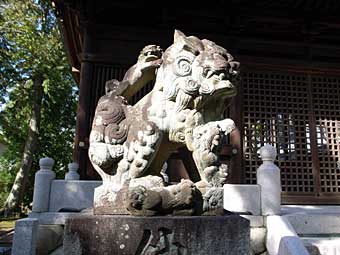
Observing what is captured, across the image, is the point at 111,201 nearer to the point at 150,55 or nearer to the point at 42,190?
the point at 150,55

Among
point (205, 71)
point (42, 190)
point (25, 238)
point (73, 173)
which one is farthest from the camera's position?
point (73, 173)

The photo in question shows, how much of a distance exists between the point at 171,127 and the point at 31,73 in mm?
14796

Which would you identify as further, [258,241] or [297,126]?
[297,126]

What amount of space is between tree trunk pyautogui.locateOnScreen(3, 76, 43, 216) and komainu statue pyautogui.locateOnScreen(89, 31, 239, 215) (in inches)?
575

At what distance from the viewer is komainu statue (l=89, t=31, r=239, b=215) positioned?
2477 millimetres

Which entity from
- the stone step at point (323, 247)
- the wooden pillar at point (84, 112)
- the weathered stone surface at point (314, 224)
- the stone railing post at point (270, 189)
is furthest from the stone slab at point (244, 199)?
the wooden pillar at point (84, 112)

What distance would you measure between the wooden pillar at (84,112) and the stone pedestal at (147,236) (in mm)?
3614

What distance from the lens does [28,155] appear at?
1584cm

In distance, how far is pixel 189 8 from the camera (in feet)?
21.9

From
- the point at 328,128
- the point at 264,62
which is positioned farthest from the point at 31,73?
the point at 328,128

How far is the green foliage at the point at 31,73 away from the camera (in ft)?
46.3

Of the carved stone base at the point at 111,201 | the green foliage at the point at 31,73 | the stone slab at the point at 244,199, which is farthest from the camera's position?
the green foliage at the point at 31,73

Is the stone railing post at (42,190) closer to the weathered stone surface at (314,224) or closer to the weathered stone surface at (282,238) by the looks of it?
the weathered stone surface at (282,238)

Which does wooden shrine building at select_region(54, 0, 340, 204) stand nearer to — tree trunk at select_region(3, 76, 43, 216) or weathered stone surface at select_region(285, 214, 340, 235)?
weathered stone surface at select_region(285, 214, 340, 235)
